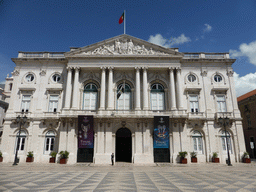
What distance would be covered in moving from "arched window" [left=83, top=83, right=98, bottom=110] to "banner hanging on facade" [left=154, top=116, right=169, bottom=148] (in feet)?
30.5

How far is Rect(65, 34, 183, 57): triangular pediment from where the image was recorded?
86.8 ft

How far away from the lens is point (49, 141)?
24578 millimetres

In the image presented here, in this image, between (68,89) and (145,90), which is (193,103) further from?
(68,89)

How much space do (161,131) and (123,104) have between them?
6.82 metres

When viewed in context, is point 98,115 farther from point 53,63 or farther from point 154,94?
point 53,63

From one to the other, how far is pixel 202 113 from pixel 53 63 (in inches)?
930

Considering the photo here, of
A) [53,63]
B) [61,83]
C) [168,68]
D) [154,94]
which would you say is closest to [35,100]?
[61,83]

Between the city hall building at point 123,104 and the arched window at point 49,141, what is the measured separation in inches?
5.3

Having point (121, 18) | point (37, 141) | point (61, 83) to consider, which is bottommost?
point (37, 141)

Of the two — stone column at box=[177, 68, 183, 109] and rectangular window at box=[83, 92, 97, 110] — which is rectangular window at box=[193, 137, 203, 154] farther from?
rectangular window at box=[83, 92, 97, 110]

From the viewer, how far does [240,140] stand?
969 inches

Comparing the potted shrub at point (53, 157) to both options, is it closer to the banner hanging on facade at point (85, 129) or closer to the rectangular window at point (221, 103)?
the banner hanging on facade at point (85, 129)

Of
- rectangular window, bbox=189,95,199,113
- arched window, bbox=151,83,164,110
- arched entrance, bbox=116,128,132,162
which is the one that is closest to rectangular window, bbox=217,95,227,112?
rectangular window, bbox=189,95,199,113

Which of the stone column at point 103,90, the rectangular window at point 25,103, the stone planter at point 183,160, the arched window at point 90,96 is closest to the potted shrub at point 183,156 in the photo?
the stone planter at point 183,160
